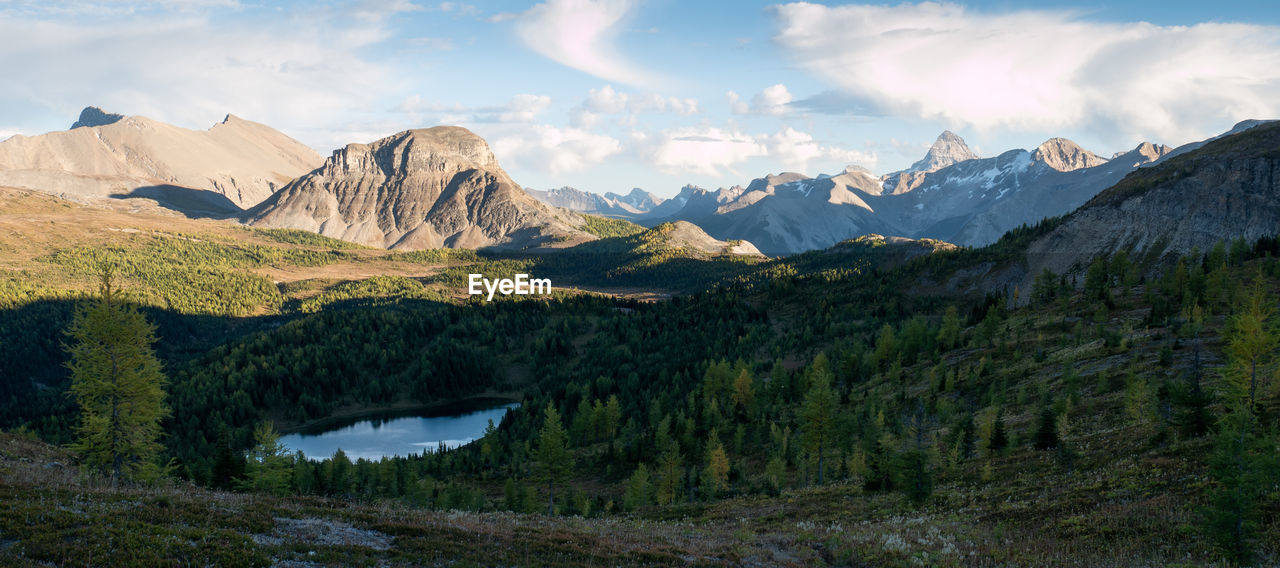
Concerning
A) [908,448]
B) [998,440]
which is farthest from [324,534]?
[998,440]

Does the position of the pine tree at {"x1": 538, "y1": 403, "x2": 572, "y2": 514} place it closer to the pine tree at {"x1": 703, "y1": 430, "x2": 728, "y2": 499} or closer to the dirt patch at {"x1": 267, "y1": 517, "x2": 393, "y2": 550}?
the pine tree at {"x1": 703, "y1": 430, "x2": 728, "y2": 499}

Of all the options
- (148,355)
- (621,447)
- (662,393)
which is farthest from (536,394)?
(148,355)

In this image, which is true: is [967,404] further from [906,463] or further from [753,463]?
[906,463]

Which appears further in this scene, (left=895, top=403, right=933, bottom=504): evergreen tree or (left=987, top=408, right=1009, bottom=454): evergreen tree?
(left=987, top=408, right=1009, bottom=454): evergreen tree

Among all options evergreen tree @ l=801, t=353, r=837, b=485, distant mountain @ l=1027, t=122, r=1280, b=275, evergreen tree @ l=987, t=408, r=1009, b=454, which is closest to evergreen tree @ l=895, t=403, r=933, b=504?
evergreen tree @ l=987, t=408, r=1009, b=454

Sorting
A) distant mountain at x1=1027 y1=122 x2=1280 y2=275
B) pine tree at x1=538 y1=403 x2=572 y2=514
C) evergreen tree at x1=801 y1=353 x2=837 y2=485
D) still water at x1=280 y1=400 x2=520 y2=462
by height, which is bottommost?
still water at x1=280 y1=400 x2=520 y2=462

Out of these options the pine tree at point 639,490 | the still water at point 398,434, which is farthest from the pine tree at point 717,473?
the still water at point 398,434
